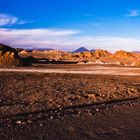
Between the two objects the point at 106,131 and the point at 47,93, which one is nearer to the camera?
the point at 106,131

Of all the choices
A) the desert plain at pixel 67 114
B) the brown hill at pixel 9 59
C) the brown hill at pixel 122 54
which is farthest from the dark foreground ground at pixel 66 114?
the brown hill at pixel 122 54

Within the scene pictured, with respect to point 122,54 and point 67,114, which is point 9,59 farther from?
point 122,54

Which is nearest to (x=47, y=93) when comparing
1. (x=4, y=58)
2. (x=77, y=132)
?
(x=77, y=132)

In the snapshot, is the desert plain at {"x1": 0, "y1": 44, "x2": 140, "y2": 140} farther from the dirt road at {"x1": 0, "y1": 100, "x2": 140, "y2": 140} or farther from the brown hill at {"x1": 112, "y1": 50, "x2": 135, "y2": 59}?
the brown hill at {"x1": 112, "y1": 50, "x2": 135, "y2": 59}

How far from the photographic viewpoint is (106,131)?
9.78 meters

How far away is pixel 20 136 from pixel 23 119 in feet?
6.69

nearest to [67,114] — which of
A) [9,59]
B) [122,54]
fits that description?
[9,59]

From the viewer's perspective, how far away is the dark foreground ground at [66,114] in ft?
30.7

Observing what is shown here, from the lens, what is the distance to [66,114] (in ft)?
39.0

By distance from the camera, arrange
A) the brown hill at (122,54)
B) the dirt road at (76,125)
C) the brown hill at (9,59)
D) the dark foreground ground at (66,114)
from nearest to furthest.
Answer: the dirt road at (76,125), the dark foreground ground at (66,114), the brown hill at (9,59), the brown hill at (122,54)

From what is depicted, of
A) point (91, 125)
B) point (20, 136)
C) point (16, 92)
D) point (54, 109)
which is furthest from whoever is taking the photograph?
point (16, 92)

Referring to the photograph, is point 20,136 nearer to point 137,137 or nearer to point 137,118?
point 137,137

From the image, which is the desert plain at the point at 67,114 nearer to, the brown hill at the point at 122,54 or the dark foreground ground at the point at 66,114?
the dark foreground ground at the point at 66,114

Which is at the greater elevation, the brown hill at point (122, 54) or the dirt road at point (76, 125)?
the dirt road at point (76, 125)
